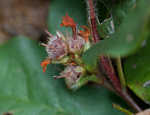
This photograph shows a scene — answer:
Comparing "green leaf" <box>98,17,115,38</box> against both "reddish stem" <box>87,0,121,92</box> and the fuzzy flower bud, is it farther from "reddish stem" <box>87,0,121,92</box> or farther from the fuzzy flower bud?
the fuzzy flower bud

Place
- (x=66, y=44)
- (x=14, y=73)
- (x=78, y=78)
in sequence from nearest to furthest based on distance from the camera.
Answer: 1. (x=66, y=44)
2. (x=78, y=78)
3. (x=14, y=73)

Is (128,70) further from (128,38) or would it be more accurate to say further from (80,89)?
(128,38)

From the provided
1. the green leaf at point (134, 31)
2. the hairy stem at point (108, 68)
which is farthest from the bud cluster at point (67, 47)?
the green leaf at point (134, 31)

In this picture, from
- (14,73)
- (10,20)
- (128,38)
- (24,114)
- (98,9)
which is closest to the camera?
(128,38)

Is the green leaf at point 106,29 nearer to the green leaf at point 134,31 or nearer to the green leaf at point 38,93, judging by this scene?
the green leaf at point 134,31

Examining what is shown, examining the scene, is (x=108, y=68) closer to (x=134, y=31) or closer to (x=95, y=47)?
(x=95, y=47)

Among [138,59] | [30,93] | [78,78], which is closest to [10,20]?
[30,93]

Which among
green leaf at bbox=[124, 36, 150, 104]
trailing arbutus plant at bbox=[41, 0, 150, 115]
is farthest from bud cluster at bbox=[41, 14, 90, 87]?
green leaf at bbox=[124, 36, 150, 104]

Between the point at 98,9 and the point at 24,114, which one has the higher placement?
the point at 98,9
